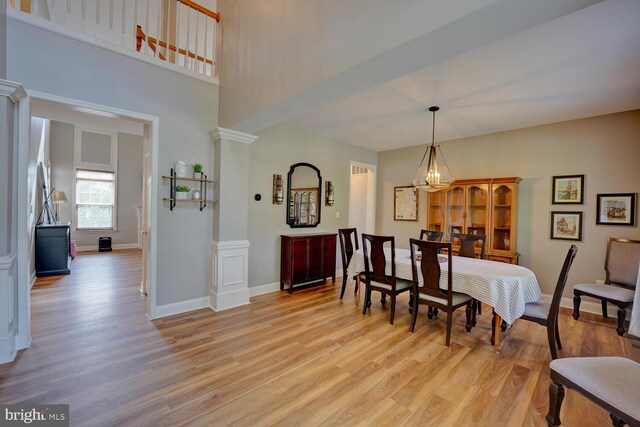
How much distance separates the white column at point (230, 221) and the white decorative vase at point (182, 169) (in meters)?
0.33

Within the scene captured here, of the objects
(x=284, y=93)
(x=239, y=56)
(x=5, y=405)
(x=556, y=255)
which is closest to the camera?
(x=5, y=405)

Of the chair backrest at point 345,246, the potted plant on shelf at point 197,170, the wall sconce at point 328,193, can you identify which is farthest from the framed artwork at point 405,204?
the potted plant on shelf at point 197,170

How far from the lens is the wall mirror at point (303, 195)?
4.62 metres

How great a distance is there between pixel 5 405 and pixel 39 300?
8.25 ft

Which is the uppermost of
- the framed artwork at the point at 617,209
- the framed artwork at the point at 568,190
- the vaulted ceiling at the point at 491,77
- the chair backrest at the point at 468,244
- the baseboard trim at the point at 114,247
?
the vaulted ceiling at the point at 491,77

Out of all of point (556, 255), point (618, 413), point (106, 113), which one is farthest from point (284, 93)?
point (556, 255)

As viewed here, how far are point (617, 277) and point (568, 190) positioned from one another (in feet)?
4.07

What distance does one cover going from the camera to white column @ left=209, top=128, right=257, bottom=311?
3.54m

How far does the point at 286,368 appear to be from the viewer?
7.61ft

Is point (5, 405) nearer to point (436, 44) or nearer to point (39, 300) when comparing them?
point (39, 300)

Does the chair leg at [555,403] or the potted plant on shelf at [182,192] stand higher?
the potted plant on shelf at [182,192]

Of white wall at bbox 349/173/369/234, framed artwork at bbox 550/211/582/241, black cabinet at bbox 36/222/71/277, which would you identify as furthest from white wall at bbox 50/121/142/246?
framed artwork at bbox 550/211/582/241

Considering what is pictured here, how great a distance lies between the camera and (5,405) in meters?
1.81

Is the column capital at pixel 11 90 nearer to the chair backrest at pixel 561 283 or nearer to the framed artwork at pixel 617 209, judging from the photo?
the chair backrest at pixel 561 283
